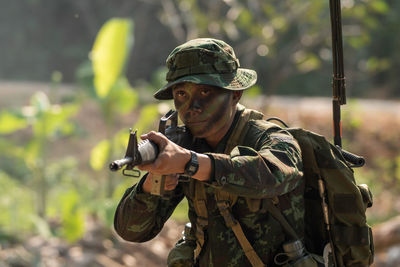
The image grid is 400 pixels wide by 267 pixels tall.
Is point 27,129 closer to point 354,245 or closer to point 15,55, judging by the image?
point 15,55

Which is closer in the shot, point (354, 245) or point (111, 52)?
point (354, 245)

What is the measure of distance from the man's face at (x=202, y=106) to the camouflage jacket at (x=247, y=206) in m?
0.12

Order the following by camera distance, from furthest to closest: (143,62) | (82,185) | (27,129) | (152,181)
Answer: (143,62), (27,129), (82,185), (152,181)

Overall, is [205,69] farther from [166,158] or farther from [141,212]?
[141,212]

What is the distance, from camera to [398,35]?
57.0 ft

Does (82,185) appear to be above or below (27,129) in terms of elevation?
below

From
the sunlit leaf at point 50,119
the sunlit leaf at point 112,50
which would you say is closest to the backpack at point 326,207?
the sunlit leaf at point 112,50

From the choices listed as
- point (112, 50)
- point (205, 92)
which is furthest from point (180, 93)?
point (112, 50)

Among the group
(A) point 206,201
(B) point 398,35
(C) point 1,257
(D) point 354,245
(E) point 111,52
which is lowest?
(C) point 1,257

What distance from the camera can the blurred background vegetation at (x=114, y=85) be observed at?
607cm

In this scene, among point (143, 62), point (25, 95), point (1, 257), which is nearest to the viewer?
point (1, 257)

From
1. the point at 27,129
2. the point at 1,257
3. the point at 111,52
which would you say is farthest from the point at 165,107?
the point at 27,129

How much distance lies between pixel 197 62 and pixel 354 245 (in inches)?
36.1

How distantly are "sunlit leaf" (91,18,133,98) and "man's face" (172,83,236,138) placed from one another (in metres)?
3.60
